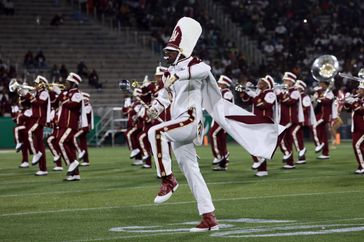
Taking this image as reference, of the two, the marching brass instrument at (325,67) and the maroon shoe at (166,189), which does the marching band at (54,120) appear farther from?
the maroon shoe at (166,189)

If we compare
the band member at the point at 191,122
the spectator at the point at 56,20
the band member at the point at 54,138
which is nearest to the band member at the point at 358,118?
the band member at the point at 54,138

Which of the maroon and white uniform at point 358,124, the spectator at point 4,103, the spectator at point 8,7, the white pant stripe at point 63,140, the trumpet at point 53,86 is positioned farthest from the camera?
the spectator at point 8,7

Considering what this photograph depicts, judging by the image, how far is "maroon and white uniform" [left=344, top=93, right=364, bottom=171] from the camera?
19422 millimetres

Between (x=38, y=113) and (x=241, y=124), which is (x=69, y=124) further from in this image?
(x=241, y=124)

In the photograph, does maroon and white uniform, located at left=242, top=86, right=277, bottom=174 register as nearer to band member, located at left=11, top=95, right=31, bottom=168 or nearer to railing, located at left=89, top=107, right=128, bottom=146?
band member, located at left=11, top=95, right=31, bottom=168

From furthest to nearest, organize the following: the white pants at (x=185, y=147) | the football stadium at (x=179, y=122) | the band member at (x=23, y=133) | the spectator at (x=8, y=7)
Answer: the spectator at (x=8, y=7), the band member at (x=23, y=133), the football stadium at (x=179, y=122), the white pants at (x=185, y=147)

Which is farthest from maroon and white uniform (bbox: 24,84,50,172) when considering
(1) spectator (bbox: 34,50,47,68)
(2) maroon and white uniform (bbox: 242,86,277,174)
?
(1) spectator (bbox: 34,50,47,68)

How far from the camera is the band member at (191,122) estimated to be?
36.6 ft

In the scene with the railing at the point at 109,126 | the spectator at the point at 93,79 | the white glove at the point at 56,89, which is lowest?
the railing at the point at 109,126

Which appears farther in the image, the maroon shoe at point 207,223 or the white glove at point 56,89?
the white glove at point 56,89

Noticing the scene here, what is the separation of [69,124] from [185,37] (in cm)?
802

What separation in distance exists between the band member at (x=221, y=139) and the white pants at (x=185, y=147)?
1011cm

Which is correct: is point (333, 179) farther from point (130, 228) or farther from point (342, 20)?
point (342, 20)

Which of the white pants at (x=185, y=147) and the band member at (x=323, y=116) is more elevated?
the white pants at (x=185, y=147)
